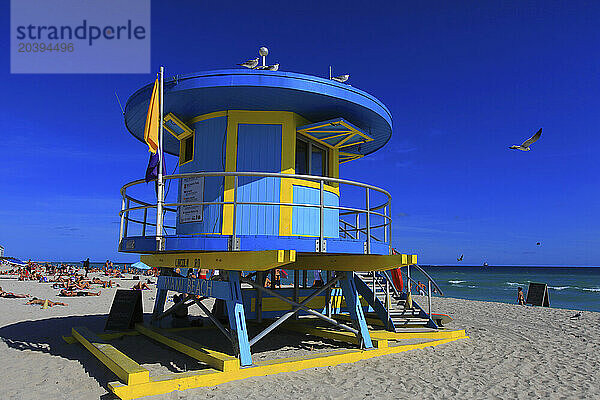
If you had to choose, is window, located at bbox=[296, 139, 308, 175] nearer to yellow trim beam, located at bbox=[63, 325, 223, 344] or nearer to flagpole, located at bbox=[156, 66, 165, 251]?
flagpole, located at bbox=[156, 66, 165, 251]

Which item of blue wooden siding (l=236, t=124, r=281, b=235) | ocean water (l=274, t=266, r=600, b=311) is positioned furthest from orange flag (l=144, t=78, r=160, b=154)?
ocean water (l=274, t=266, r=600, b=311)

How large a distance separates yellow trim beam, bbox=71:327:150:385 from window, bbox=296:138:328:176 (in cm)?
479

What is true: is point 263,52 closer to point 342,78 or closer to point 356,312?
point 342,78

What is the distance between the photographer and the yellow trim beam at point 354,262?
877 centimetres

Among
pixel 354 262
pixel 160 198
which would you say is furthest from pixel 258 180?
pixel 354 262

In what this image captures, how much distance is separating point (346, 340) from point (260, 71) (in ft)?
20.0

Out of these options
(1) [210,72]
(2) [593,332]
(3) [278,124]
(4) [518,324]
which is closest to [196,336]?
(3) [278,124]

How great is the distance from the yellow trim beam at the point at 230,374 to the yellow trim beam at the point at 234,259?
1.73 metres

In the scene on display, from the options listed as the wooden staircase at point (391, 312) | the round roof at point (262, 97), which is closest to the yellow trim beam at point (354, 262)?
the wooden staircase at point (391, 312)

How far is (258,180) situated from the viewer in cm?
868

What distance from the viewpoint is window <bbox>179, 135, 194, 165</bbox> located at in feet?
32.2

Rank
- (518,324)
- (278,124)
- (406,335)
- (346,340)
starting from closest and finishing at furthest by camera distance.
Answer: (278,124), (346,340), (406,335), (518,324)

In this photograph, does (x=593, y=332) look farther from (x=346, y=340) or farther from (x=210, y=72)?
(x=210, y=72)

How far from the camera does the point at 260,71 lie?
8039 mm
